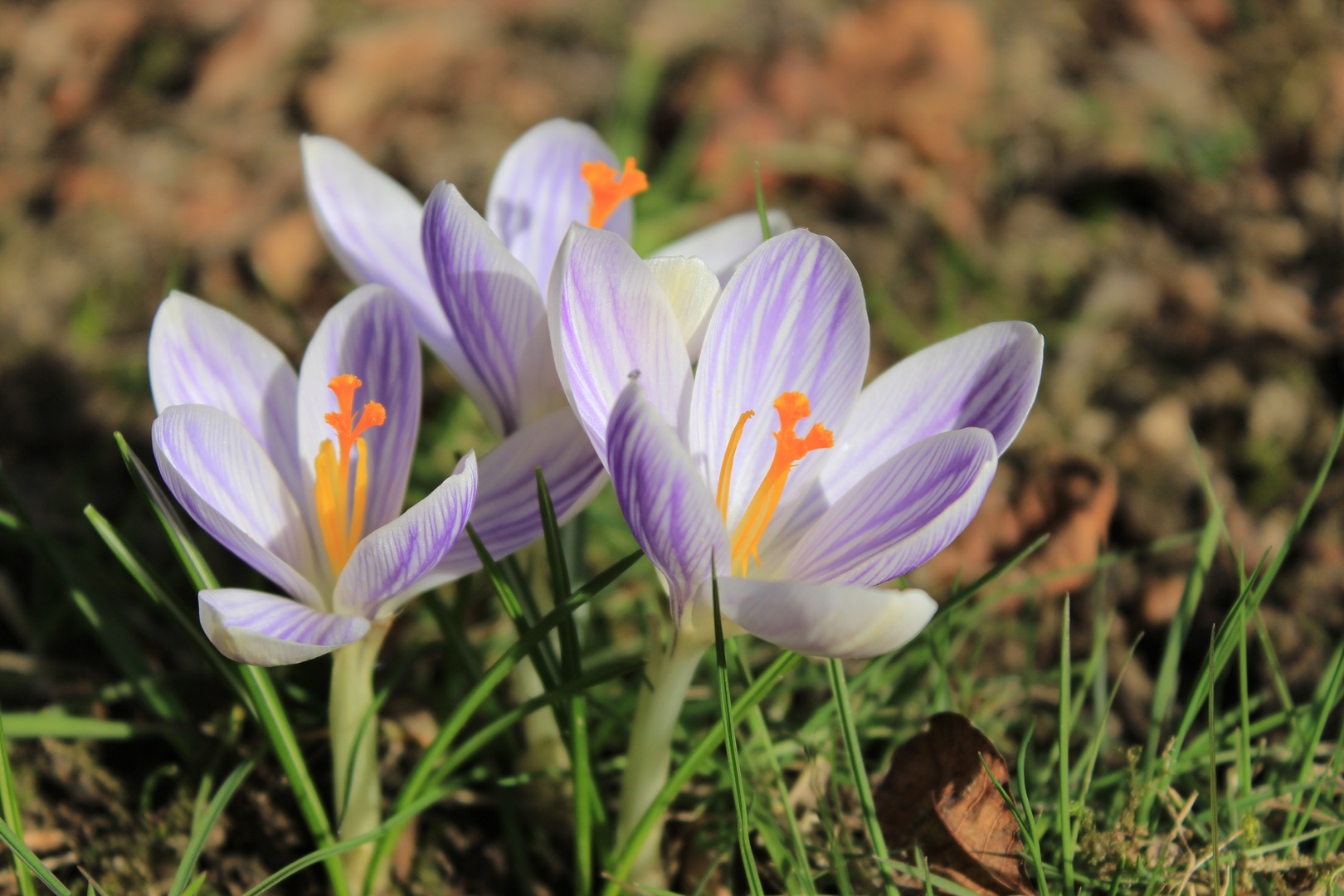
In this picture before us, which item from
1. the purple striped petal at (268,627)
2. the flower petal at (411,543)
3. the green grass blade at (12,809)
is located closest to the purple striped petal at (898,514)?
the flower petal at (411,543)

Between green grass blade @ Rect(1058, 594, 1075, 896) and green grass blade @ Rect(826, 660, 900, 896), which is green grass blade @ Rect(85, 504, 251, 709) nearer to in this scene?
green grass blade @ Rect(826, 660, 900, 896)

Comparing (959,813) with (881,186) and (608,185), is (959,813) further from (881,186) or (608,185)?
(881,186)

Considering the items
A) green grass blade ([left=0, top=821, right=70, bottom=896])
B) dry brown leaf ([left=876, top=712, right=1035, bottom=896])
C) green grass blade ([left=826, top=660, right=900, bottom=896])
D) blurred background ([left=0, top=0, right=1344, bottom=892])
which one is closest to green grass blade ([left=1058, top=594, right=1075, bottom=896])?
dry brown leaf ([left=876, top=712, right=1035, bottom=896])

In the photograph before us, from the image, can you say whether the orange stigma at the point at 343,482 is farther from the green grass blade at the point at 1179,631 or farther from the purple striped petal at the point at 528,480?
the green grass blade at the point at 1179,631

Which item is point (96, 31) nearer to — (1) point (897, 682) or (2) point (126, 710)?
(2) point (126, 710)

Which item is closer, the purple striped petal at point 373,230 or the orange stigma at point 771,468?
the orange stigma at point 771,468

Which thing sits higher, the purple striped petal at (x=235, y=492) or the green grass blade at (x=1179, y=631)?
the purple striped petal at (x=235, y=492)

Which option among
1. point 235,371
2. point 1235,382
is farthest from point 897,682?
point 1235,382

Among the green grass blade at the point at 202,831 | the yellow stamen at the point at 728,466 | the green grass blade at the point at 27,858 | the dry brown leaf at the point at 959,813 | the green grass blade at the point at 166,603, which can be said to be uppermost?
the yellow stamen at the point at 728,466
